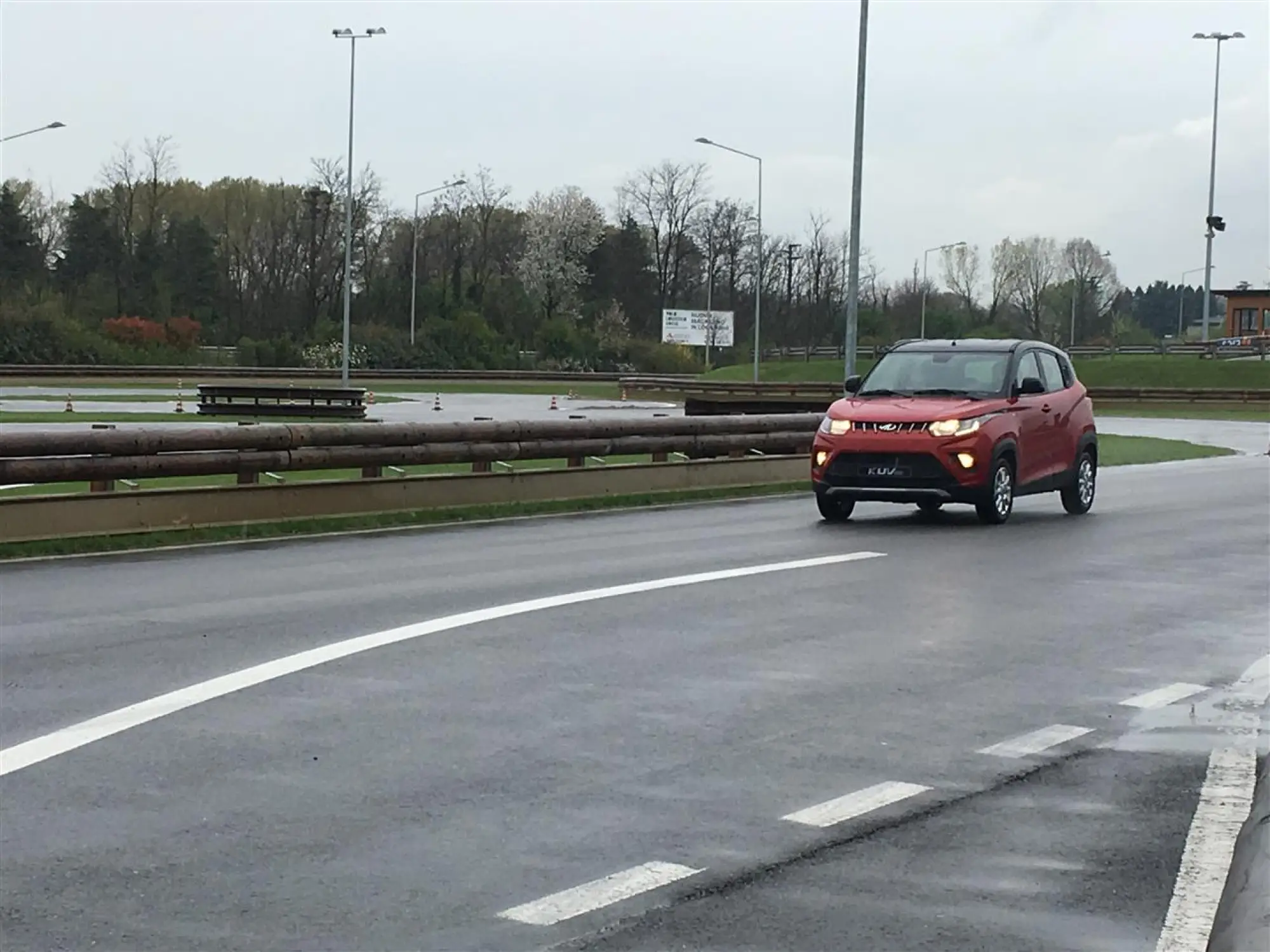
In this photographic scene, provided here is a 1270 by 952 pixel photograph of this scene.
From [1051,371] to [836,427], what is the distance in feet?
10.0

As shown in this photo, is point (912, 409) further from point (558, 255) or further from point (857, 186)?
point (558, 255)

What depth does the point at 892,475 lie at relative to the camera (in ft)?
58.0

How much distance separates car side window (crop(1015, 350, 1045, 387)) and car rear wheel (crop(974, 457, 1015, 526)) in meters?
0.93

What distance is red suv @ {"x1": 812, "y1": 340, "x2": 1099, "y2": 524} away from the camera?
17.6 metres

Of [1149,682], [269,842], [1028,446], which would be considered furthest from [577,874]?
[1028,446]

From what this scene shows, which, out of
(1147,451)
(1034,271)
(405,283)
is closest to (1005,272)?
(1034,271)

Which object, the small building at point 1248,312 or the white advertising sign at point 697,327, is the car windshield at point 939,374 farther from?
the white advertising sign at point 697,327

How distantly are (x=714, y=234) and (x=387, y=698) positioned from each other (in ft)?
386

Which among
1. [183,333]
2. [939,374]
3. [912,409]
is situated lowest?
[912,409]

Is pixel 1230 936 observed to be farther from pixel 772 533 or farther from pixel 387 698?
pixel 772 533

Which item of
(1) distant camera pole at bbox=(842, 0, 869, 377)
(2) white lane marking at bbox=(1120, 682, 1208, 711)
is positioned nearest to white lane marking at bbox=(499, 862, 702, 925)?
(2) white lane marking at bbox=(1120, 682, 1208, 711)

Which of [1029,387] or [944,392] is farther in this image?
[1029,387]

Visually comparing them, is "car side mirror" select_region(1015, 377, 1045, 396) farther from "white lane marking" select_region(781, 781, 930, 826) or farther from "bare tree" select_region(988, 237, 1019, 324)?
"bare tree" select_region(988, 237, 1019, 324)

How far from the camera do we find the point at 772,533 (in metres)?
17.1
